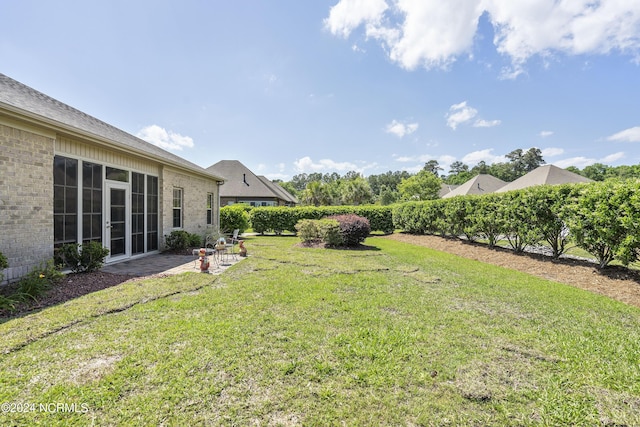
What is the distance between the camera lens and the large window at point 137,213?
8.25m

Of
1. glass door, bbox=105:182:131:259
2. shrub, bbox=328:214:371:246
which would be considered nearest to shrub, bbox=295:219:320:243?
shrub, bbox=328:214:371:246

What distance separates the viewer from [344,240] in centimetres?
1180

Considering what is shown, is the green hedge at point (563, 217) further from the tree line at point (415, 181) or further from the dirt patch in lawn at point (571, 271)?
the tree line at point (415, 181)

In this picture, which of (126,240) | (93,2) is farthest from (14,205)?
(93,2)

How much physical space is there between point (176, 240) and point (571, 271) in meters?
12.1

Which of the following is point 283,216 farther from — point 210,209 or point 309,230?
point 309,230

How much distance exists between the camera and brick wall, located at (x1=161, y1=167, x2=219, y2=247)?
385 inches

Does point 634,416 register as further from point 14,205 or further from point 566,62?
point 566,62

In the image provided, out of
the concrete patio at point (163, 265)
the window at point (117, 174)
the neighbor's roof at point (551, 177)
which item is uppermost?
the neighbor's roof at point (551, 177)

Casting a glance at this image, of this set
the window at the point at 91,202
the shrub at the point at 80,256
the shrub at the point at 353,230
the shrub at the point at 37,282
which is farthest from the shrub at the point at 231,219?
the shrub at the point at 37,282

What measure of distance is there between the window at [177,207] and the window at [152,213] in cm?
110

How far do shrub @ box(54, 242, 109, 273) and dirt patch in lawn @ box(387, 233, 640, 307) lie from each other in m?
10.8

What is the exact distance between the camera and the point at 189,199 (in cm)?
1139

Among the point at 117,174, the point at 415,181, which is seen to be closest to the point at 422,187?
the point at 415,181
